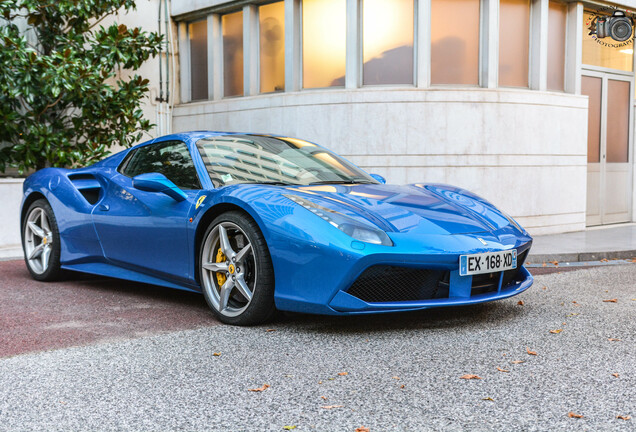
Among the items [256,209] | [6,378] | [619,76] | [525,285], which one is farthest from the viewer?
[619,76]

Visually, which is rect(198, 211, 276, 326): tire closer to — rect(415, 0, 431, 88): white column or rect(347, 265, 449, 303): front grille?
rect(347, 265, 449, 303): front grille

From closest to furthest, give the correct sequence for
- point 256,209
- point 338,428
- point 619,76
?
point 338,428 → point 256,209 → point 619,76

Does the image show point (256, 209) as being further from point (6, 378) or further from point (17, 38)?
point (17, 38)

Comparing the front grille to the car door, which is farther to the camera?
the car door

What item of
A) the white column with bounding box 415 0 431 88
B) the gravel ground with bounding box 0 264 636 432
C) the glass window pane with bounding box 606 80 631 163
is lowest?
the gravel ground with bounding box 0 264 636 432

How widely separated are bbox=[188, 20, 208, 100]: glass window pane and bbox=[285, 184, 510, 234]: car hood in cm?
826

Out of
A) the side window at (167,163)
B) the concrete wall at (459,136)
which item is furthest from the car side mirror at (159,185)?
the concrete wall at (459,136)

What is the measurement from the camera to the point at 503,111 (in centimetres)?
1020

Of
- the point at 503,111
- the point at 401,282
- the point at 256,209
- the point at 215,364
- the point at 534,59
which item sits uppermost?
the point at 534,59

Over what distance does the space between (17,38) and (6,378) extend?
275 inches

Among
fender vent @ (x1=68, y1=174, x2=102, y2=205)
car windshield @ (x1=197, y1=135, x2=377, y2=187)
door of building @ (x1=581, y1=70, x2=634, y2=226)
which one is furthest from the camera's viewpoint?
door of building @ (x1=581, y1=70, x2=634, y2=226)

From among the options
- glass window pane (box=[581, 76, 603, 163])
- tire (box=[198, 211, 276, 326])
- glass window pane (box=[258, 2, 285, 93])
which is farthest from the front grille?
glass window pane (box=[581, 76, 603, 163])

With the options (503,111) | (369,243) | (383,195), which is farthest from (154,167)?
(503,111)

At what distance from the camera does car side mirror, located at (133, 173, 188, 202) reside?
477cm
